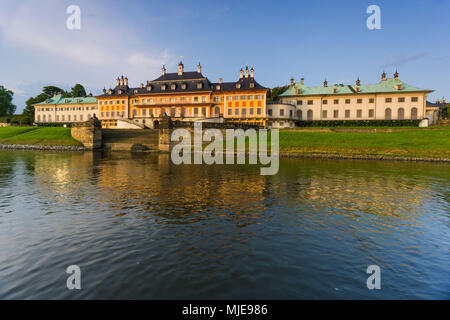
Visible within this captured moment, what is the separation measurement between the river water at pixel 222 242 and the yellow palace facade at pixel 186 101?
188ft

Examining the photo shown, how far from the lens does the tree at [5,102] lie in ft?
375

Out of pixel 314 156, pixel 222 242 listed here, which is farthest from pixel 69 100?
pixel 222 242

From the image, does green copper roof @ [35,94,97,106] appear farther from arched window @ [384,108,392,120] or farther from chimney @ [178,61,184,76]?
arched window @ [384,108,392,120]

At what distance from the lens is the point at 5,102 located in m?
116

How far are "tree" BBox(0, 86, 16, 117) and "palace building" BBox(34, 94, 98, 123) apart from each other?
29.3 m

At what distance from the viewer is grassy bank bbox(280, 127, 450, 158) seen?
38.5m

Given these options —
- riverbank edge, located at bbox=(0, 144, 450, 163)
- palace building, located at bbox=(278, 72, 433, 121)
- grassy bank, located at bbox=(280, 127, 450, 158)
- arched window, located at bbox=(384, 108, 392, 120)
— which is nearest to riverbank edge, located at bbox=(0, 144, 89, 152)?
riverbank edge, located at bbox=(0, 144, 450, 163)

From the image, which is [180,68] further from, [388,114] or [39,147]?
[388,114]

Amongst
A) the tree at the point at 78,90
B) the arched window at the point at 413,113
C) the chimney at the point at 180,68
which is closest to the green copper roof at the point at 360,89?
the arched window at the point at 413,113

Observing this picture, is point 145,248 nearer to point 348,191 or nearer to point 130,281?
point 130,281

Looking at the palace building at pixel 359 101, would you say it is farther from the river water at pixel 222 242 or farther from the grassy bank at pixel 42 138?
the river water at pixel 222 242
